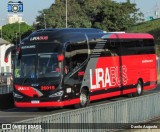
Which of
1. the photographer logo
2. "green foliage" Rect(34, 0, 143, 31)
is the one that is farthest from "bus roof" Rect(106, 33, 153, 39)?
"green foliage" Rect(34, 0, 143, 31)

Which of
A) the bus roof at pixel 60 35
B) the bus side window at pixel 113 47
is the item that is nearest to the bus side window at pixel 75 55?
the bus roof at pixel 60 35

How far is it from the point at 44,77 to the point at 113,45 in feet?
17.1

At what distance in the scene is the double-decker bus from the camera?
2020cm

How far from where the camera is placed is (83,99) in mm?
21641

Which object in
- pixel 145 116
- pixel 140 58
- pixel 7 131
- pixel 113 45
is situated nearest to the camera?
pixel 7 131

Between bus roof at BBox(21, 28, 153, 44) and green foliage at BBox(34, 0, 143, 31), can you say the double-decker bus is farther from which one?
green foliage at BBox(34, 0, 143, 31)

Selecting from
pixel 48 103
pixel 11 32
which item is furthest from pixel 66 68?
pixel 11 32

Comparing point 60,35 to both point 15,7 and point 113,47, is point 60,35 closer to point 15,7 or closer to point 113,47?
point 113,47

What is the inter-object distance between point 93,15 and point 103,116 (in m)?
87.3

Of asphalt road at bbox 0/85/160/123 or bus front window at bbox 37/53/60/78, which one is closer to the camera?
asphalt road at bbox 0/85/160/123

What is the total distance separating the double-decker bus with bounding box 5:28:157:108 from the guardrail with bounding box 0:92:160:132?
4612 mm

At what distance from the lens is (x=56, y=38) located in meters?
20.6

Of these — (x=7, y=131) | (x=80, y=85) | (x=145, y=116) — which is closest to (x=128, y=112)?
(x=145, y=116)

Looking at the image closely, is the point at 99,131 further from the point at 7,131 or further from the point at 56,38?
the point at 56,38
